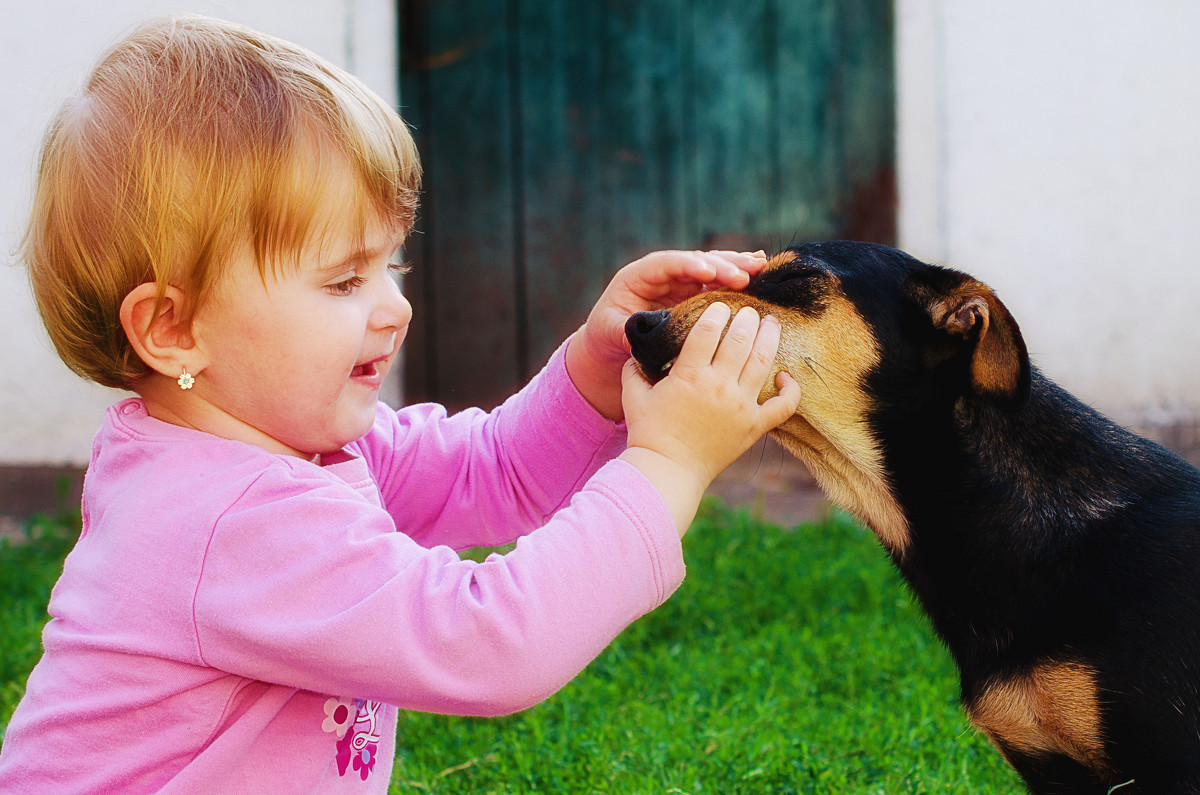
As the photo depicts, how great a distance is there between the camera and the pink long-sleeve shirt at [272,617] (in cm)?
145

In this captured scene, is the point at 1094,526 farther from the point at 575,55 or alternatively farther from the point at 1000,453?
the point at 575,55

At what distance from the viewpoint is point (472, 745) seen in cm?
284

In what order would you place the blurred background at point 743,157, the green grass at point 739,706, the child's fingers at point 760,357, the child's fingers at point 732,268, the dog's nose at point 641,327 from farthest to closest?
the blurred background at point 743,157, the green grass at point 739,706, the child's fingers at point 732,268, the dog's nose at point 641,327, the child's fingers at point 760,357

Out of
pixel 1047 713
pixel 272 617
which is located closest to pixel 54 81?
pixel 272 617

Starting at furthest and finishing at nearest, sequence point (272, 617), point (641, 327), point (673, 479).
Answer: point (641, 327), point (673, 479), point (272, 617)

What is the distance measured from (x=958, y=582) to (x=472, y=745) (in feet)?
4.50

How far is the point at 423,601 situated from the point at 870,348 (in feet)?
3.65

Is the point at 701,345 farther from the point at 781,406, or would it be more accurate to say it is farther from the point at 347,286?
the point at 347,286

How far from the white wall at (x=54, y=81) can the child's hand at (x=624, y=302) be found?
3630 millimetres

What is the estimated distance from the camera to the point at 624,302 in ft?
6.95

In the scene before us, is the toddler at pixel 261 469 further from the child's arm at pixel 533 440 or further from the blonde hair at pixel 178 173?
the child's arm at pixel 533 440

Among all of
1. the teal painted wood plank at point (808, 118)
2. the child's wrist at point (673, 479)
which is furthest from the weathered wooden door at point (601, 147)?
the child's wrist at point (673, 479)

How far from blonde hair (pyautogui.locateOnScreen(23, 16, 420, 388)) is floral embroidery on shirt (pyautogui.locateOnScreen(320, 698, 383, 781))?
2.05ft

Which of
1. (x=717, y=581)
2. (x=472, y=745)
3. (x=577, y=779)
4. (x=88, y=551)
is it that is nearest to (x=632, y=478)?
(x=88, y=551)
